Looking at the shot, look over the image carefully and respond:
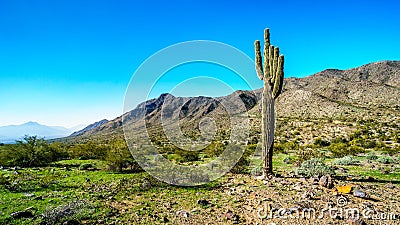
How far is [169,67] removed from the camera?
11.6 meters

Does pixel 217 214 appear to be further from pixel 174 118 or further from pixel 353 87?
pixel 353 87

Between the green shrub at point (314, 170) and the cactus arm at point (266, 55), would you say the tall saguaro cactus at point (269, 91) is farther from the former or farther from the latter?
the green shrub at point (314, 170)

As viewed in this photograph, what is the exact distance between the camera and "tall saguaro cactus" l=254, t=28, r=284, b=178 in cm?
1264

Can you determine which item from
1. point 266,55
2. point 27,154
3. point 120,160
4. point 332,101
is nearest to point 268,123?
point 266,55

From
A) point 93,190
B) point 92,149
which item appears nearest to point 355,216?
point 93,190

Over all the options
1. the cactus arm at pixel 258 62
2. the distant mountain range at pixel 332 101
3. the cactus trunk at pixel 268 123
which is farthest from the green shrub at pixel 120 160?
the distant mountain range at pixel 332 101

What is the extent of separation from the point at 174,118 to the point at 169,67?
7.74 m

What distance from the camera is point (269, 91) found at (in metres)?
13.0

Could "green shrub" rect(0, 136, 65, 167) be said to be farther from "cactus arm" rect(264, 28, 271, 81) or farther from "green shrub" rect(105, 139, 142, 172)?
"cactus arm" rect(264, 28, 271, 81)

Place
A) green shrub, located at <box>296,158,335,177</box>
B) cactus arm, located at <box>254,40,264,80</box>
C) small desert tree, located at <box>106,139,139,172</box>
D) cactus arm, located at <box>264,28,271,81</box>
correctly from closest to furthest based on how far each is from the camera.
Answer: green shrub, located at <box>296,158,335,177</box>
cactus arm, located at <box>264,28,271,81</box>
cactus arm, located at <box>254,40,264,80</box>
small desert tree, located at <box>106,139,139,172</box>

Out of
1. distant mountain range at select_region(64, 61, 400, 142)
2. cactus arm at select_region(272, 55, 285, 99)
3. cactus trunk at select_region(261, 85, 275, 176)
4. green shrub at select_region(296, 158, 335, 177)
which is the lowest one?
green shrub at select_region(296, 158, 335, 177)

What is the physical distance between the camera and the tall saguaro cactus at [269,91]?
1264cm

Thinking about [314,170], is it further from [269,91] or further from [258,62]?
[258,62]

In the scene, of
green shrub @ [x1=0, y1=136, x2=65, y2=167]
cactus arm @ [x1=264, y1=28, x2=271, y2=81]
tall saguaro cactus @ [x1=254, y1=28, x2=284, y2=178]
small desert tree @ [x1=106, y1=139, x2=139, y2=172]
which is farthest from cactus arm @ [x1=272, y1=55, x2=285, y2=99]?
green shrub @ [x1=0, y1=136, x2=65, y2=167]
